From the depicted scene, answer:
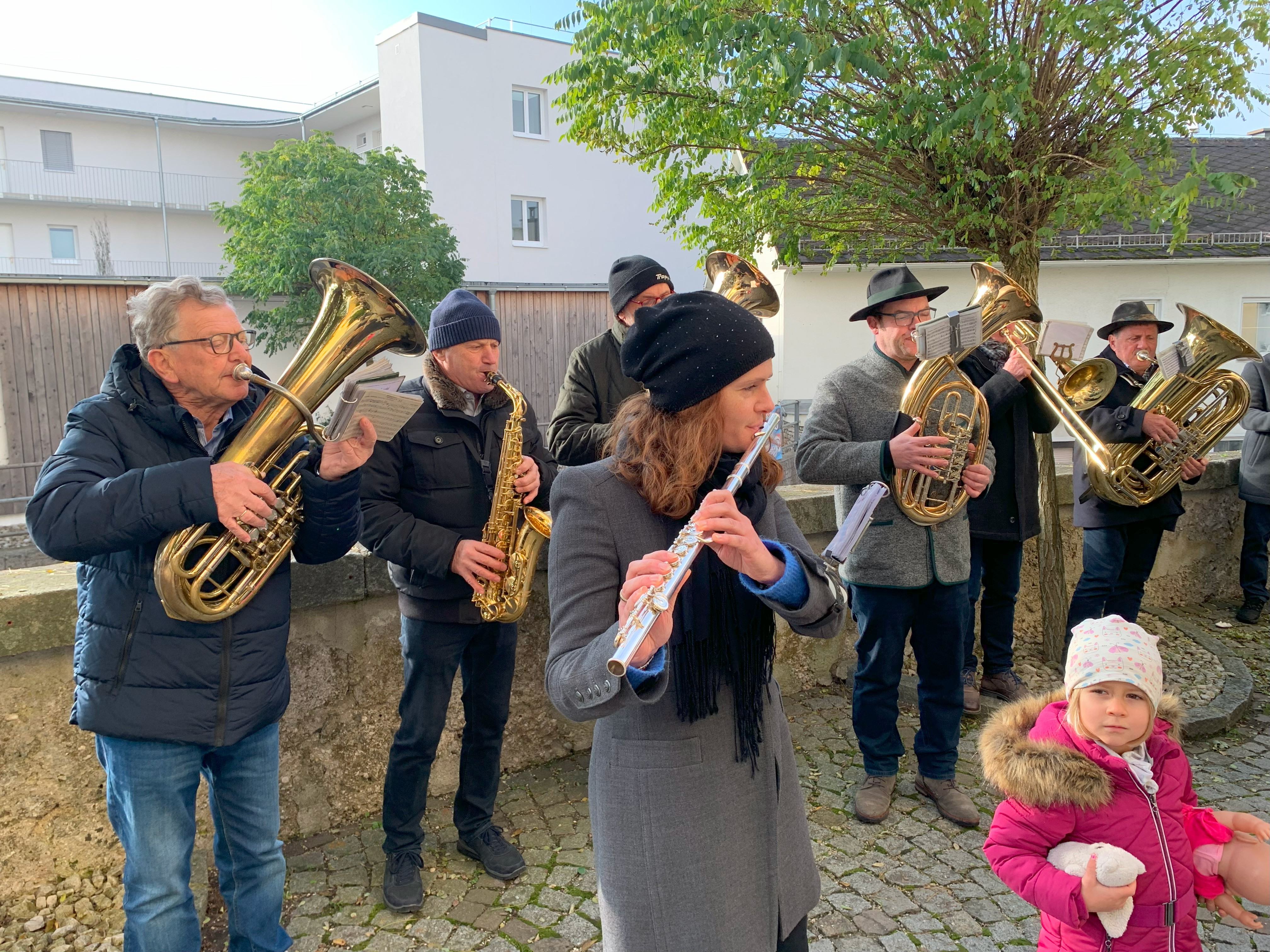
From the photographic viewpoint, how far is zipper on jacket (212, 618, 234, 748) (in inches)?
97.3

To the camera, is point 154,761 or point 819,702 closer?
point 154,761

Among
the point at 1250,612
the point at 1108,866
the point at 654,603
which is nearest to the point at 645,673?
the point at 654,603

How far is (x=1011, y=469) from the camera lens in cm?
455

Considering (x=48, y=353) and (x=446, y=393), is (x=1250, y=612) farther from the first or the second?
(x=48, y=353)

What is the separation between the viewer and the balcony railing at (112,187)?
2759 centimetres

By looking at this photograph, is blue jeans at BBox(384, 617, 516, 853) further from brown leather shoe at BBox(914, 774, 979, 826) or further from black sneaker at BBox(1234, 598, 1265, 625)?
black sneaker at BBox(1234, 598, 1265, 625)

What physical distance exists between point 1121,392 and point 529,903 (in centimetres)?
402

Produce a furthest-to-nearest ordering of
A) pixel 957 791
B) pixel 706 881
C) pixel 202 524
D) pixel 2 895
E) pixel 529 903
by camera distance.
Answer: pixel 957 791 < pixel 529 903 < pixel 2 895 < pixel 202 524 < pixel 706 881

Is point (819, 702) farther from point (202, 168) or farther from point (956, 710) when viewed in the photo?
point (202, 168)

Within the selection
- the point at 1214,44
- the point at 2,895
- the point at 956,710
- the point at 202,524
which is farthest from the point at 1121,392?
the point at 2,895

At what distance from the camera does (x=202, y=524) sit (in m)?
2.37

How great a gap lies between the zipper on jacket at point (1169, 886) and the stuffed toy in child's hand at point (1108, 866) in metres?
0.06

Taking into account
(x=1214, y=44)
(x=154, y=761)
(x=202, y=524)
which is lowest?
(x=154, y=761)

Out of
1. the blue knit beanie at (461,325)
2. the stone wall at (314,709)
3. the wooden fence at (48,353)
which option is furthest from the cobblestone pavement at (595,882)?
the wooden fence at (48,353)
